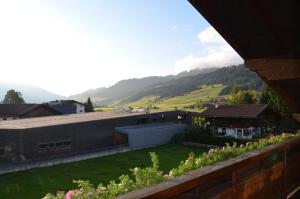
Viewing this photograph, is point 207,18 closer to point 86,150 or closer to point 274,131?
point 86,150

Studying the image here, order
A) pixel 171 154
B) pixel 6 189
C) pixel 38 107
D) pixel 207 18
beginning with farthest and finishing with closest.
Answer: pixel 38 107
pixel 171 154
pixel 6 189
pixel 207 18

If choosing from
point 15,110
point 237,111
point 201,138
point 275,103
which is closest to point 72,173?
point 201,138

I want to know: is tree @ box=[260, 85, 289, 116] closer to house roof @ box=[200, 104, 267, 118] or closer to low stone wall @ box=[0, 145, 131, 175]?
house roof @ box=[200, 104, 267, 118]

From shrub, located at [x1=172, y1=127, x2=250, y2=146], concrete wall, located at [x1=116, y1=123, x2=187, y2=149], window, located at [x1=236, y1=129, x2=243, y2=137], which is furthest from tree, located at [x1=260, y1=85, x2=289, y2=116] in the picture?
concrete wall, located at [x1=116, y1=123, x2=187, y2=149]

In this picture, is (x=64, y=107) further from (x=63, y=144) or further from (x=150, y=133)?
(x=63, y=144)

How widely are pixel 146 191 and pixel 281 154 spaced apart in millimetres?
3442

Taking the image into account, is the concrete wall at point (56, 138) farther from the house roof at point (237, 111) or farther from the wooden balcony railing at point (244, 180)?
the wooden balcony railing at point (244, 180)

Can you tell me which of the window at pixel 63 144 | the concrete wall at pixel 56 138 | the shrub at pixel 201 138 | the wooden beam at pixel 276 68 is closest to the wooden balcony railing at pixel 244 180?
the wooden beam at pixel 276 68

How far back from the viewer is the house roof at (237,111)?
4498 centimetres

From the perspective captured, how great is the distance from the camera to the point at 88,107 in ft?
276

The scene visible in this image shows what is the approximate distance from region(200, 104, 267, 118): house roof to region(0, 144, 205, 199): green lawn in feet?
35.0

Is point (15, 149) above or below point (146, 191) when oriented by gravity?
below

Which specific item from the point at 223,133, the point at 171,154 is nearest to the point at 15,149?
the point at 171,154

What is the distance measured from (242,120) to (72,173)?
2523 cm
